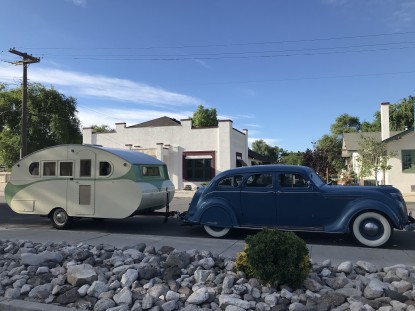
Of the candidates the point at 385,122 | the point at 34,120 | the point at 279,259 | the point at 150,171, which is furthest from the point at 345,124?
the point at 279,259

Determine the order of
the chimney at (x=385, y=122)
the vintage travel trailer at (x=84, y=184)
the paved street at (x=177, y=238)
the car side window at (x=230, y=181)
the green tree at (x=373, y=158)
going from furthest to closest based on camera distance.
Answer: the chimney at (x=385, y=122)
the green tree at (x=373, y=158)
the vintage travel trailer at (x=84, y=184)
the car side window at (x=230, y=181)
the paved street at (x=177, y=238)

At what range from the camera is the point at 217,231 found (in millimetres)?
9438

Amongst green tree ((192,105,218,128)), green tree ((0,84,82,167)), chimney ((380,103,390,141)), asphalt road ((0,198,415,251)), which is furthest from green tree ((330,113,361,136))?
asphalt road ((0,198,415,251))

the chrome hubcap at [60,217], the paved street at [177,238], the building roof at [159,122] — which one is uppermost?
the building roof at [159,122]

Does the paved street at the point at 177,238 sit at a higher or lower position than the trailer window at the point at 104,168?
lower

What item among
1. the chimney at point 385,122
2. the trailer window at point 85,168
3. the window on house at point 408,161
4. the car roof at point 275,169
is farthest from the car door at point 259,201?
the chimney at point 385,122

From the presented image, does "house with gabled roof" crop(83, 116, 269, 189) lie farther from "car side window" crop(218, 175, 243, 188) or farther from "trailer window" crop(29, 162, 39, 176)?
"car side window" crop(218, 175, 243, 188)

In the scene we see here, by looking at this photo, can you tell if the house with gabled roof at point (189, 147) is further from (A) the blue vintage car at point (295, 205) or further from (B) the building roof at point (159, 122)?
(A) the blue vintage car at point (295, 205)

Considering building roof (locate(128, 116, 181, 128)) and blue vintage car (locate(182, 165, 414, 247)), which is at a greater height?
building roof (locate(128, 116, 181, 128))

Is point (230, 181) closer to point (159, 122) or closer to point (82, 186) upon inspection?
point (82, 186)

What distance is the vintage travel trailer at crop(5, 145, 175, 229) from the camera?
10.4 meters

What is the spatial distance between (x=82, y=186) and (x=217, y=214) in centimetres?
404

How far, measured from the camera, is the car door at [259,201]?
29.2 ft

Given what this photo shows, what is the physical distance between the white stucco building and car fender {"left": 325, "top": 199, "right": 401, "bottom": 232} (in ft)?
67.5
